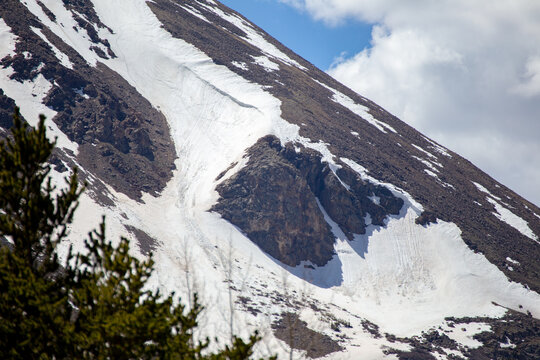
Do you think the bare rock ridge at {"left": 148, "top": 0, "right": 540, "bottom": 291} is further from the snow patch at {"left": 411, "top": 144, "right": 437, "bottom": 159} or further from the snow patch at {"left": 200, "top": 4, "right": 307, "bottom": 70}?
the snow patch at {"left": 200, "top": 4, "right": 307, "bottom": 70}

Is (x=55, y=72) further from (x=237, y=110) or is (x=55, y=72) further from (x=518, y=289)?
(x=518, y=289)

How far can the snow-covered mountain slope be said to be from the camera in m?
41.9

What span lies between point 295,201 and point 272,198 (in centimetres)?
292

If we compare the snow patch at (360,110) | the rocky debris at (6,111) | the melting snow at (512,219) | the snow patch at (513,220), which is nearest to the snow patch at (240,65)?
the snow patch at (360,110)

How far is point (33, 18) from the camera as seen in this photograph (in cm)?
6731

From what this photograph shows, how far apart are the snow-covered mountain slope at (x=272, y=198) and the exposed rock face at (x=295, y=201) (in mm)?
187

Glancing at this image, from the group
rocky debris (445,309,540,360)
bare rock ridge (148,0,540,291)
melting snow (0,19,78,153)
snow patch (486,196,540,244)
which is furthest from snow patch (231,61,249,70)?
rocky debris (445,309,540,360)

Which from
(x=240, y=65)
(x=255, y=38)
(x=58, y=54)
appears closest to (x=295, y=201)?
(x=240, y=65)

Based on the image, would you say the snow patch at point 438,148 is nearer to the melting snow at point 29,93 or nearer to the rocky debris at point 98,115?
the rocky debris at point 98,115

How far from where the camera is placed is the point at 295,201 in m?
56.5

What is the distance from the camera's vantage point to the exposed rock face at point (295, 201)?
53.1m

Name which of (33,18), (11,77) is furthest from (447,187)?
(33,18)

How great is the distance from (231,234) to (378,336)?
18132mm

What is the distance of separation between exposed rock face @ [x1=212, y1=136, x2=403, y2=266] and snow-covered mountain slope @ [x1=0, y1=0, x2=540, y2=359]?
187 mm
